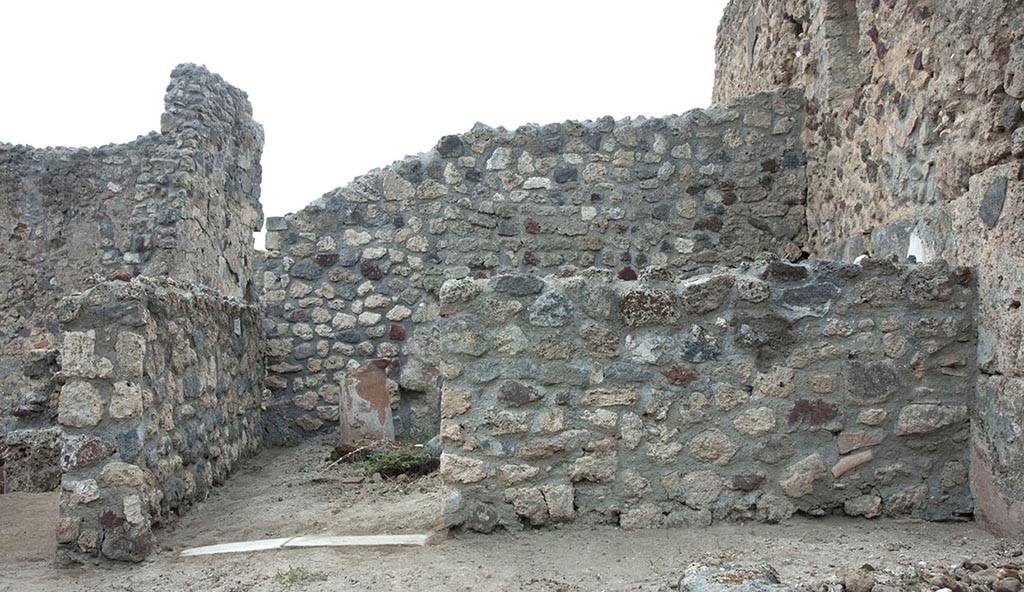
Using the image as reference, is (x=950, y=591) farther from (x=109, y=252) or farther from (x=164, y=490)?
(x=109, y=252)

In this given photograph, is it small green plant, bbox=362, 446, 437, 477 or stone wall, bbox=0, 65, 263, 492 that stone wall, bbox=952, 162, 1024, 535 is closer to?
small green plant, bbox=362, 446, 437, 477

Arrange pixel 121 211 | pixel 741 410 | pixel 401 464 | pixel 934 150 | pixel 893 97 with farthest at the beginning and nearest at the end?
pixel 121 211
pixel 401 464
pixel 893 97
pixel 934 150
pixel 741 410

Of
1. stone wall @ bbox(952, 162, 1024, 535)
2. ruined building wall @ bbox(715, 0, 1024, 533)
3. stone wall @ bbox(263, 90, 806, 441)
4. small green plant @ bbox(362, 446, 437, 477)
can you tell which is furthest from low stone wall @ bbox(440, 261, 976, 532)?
stone wall @ bbox(263, 90, 806, 441)

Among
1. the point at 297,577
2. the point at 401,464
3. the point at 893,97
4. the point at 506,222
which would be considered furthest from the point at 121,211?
the point at 893,97

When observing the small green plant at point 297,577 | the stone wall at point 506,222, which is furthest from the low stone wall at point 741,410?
the stone wall at point 506,222

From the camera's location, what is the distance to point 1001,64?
139 inches

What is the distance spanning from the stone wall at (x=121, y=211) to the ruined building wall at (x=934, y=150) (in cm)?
577

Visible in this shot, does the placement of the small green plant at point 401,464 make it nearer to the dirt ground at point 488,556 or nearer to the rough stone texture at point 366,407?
the rough stone texture at point 366,407

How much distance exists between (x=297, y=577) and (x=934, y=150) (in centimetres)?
370

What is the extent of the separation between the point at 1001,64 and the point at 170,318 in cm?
418

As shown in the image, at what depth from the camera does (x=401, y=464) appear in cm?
541

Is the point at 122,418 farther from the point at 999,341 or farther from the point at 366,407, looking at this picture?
the point at 999,341

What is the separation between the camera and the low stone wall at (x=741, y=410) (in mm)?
3760

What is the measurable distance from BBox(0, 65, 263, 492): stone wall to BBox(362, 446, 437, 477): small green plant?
3.80 meters
